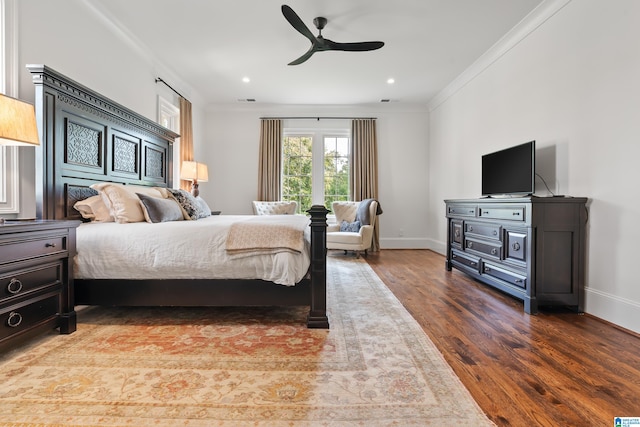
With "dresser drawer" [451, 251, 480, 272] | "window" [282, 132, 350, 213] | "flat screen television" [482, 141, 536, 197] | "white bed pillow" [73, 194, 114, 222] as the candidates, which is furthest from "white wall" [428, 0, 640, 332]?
"white bed pillow" [73, 194, 114, 222]

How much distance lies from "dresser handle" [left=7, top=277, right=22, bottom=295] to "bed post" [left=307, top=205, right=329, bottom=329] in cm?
165

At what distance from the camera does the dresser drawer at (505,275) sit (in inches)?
101

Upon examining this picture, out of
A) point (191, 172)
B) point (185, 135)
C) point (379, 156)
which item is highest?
point (185, 135)

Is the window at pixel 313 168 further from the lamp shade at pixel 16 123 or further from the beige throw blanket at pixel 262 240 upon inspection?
the lamp shade at pixel 16 123

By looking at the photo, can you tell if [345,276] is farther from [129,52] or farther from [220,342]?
[129,52]

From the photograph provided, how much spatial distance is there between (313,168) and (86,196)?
3.96 meters

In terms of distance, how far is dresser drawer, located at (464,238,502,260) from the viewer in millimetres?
2938

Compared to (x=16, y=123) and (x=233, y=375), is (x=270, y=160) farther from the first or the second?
(x=233, y=375)

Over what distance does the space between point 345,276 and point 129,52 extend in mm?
3580

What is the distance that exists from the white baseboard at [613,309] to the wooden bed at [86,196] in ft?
6.84

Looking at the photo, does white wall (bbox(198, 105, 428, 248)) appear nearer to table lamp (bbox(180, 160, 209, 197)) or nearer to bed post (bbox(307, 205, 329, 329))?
table lamp (bbox(180, 160, 209, 197))

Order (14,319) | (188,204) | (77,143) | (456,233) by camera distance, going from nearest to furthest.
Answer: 1. (14,319)
2. (77,143)
3. (188,204)
4. (456,233)

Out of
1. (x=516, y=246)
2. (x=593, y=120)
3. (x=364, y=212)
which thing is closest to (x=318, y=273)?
(x=516, y=246)

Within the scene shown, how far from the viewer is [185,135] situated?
484cm
